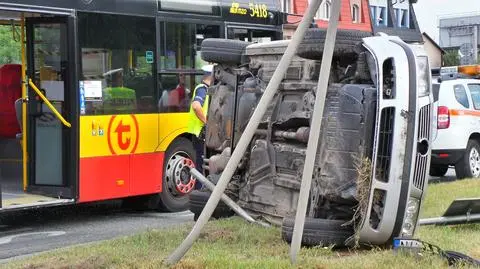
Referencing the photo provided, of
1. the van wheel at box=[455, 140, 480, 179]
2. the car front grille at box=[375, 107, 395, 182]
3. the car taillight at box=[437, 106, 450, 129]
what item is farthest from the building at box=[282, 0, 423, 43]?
the car front grille at box=[375, 107, 395, 182]

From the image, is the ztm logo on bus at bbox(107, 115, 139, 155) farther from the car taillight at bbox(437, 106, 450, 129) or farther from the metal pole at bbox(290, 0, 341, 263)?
the car taillight at bbox(437, 106, 450, 129)

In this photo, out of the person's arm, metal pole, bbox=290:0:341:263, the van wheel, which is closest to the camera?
metal pole, bbox=290:0:341:263

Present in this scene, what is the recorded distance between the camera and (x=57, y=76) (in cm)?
855

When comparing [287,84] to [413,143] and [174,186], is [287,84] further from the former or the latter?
[174,186]

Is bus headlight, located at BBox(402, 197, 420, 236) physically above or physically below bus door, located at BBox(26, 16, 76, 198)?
below

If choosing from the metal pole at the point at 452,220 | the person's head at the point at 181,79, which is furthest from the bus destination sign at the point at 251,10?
the metal pole at the point at 452,220

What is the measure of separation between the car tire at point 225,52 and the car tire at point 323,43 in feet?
4.18

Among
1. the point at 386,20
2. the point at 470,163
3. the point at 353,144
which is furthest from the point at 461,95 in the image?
the point at 353,144

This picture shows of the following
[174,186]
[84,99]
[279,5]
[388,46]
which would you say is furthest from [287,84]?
[279,5]

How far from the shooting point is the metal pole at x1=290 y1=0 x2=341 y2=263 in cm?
489

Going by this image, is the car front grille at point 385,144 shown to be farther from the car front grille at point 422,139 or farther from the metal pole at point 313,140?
the metal pole at point 313,140

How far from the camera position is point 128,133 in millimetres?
9055

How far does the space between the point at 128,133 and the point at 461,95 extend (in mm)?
7040

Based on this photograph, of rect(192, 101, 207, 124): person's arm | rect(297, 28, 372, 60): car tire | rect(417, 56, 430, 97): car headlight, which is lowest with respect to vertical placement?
rect(192, 101, 207, 124): person's arm
